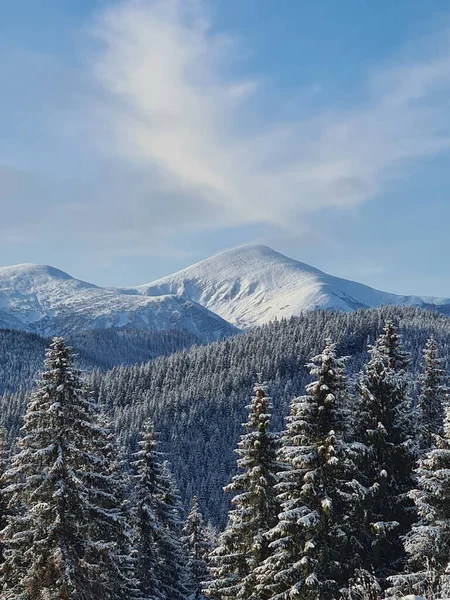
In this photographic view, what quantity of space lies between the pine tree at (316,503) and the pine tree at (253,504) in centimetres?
176

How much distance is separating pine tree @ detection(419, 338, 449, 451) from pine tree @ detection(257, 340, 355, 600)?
21.9 ft

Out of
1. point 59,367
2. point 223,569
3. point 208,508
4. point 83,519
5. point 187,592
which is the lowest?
point 208,508

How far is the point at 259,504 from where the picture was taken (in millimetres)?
20531

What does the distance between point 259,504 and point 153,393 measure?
177 metres

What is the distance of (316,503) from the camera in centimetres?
1766

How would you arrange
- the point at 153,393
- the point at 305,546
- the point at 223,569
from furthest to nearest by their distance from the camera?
the point at 153,393 → the point at 223,569 → the point at 305,546

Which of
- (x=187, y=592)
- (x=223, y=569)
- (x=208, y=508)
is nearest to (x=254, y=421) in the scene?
(x=223, y=569)

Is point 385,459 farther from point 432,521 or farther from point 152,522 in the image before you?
point 152,522

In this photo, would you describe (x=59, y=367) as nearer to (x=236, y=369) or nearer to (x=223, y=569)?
(x=223, y=569)

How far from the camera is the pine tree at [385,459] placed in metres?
18.9

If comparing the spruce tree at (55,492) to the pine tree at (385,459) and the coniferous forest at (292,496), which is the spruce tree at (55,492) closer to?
the coniferous forest at (292,496)

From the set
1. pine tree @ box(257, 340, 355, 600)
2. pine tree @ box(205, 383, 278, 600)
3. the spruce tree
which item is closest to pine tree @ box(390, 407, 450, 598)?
pine tree @ box(257, 340, 355, 600)

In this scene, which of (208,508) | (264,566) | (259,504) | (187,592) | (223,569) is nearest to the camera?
(264,566)

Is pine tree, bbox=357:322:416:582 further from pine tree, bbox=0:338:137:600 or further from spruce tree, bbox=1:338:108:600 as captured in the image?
spruce tree, bbox=1:338:108:600
